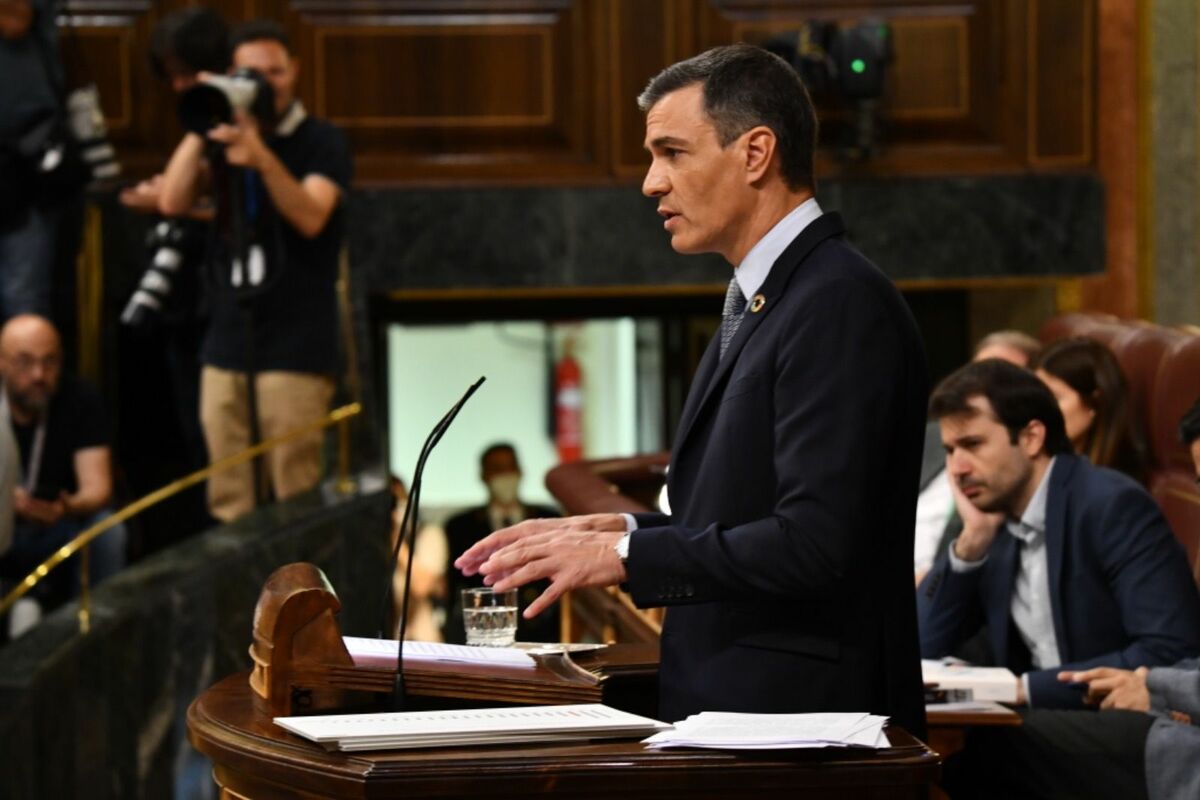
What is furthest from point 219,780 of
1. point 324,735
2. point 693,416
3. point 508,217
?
point 508,217

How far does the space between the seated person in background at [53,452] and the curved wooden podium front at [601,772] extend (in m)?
3.74

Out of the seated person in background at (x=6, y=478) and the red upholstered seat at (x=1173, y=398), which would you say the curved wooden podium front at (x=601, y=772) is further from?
the seated person in background at (x=6, y=478)

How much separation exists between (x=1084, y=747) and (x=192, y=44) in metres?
3.48

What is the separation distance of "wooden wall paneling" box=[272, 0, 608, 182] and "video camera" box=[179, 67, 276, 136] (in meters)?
2.59

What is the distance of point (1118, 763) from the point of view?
2840 mm

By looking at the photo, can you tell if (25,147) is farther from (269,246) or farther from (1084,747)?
(1084,747)

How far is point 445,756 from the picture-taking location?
1745 mm

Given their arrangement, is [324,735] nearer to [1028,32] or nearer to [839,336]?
[839,336]

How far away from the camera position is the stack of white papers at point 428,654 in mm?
2070

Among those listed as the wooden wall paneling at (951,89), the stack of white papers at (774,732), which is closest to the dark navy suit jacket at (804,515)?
the stack of white papers at (774,732)

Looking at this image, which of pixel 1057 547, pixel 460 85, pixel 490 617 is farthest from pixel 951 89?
pixel 490 617

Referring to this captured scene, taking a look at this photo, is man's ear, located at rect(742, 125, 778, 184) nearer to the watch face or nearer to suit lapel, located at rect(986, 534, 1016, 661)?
the watch face

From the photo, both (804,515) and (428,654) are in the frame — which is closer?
(804,515)

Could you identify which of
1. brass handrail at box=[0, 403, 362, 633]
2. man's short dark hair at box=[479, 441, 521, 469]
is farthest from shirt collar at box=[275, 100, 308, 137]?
man's short dark hair at box=[479, 441, 521, 469]
